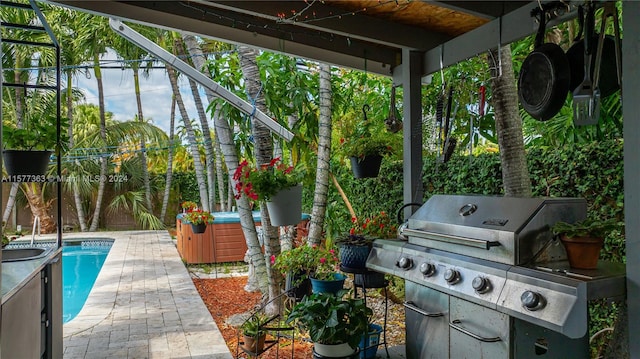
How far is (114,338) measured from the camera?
359 centimetres

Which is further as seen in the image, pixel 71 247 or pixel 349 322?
pixel 71 247

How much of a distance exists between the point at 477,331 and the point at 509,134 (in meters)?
1.45

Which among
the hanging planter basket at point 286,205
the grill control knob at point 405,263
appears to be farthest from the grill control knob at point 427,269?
the hanging planter basket at point 286,205

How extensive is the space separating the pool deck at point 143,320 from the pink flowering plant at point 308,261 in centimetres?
78

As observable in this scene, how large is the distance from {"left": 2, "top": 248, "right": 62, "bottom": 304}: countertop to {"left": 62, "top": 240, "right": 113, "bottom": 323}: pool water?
4397 millimetres

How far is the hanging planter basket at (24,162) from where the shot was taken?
273cm

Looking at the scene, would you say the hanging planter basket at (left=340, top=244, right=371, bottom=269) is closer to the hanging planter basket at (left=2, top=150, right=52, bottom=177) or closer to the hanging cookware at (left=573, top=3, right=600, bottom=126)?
the hanging cookware at (left=573, top=3, right=600, bottom=126)

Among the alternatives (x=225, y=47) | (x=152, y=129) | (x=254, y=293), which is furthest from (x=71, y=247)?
(x=254, y=293)

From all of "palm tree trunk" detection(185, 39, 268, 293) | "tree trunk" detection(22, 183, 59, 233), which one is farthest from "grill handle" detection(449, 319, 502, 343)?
"tree trunk" detection(22, 183, 59, 233)

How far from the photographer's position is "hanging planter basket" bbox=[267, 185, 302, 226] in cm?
330

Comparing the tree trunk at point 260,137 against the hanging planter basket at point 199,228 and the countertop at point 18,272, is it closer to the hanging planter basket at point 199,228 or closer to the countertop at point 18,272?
the countertop at point 18,272

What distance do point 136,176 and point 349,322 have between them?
12.3m

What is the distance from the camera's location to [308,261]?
3.69 metres

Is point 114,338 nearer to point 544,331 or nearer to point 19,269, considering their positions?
point 19,269
